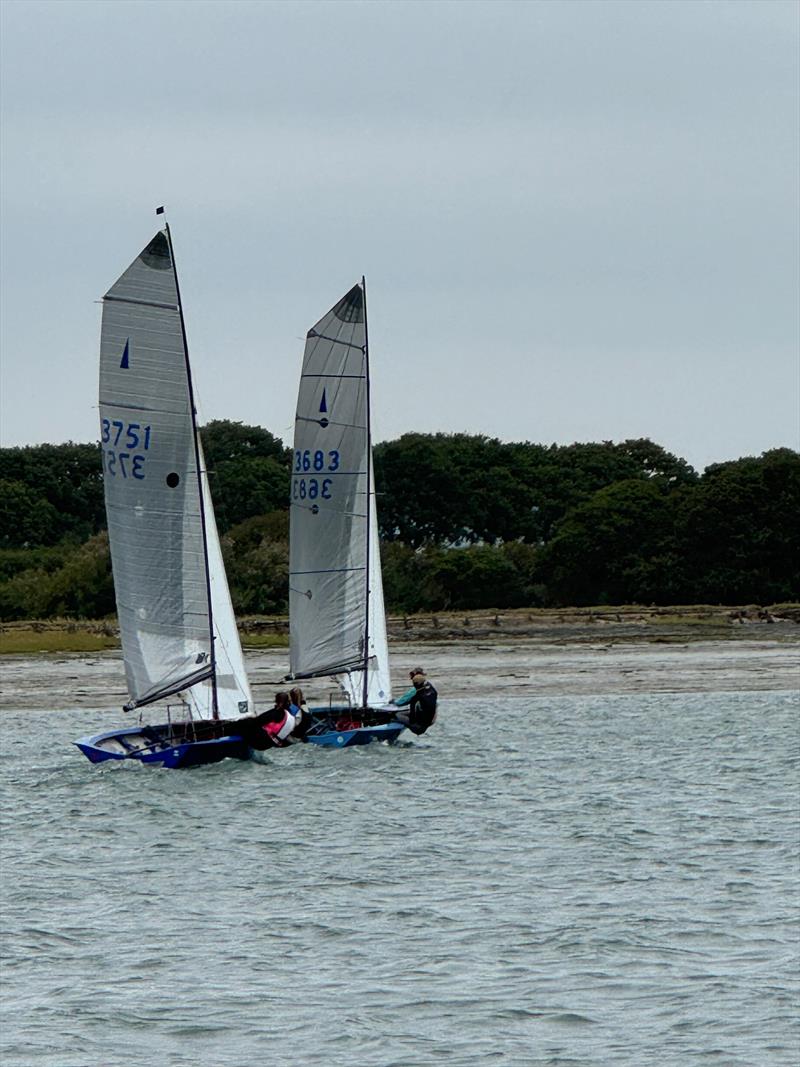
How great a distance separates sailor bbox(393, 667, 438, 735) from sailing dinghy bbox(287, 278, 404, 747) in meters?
1.07

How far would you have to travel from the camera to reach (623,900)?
927 inches

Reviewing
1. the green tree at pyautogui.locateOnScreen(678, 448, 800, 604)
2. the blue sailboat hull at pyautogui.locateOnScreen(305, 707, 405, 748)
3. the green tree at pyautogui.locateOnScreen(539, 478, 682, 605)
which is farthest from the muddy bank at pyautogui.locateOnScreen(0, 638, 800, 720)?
the green tree at pyautogui.locateOnScreen(539, 478, 682, 605)

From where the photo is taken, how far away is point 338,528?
4072 centimetres

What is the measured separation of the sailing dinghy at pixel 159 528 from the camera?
114ft

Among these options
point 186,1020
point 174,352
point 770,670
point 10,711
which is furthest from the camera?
point 770,670

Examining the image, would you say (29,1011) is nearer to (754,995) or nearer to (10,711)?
(754,995)

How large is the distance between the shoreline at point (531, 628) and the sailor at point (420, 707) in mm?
31983

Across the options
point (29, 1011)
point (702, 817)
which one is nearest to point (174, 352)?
point (702, 817)

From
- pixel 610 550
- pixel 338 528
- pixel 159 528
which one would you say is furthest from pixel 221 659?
pixel 610 550

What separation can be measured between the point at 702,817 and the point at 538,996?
1243 cm

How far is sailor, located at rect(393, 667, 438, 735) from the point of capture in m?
38.9

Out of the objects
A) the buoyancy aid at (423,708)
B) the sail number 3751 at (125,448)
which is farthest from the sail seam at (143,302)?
the buoyancy aid at (423,708)

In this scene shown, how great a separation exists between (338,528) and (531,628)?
3994 centimetres

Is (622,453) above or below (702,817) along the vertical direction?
above
